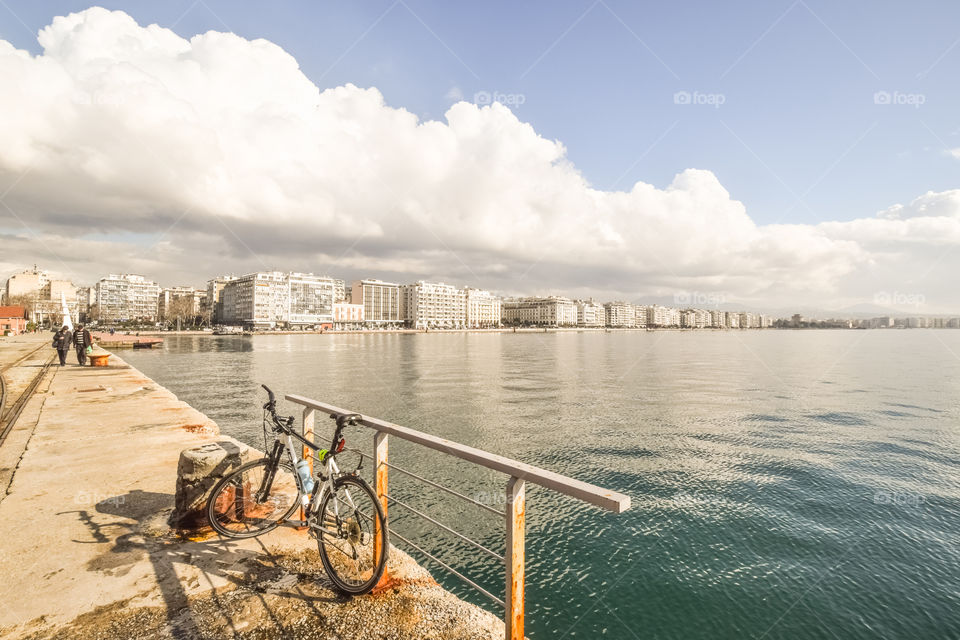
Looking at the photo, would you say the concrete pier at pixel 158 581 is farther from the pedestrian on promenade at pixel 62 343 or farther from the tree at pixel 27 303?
the tree at pixel 27 303

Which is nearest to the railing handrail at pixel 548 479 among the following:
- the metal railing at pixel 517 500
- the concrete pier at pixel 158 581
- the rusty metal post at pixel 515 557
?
the metal railing at pixel 517 500

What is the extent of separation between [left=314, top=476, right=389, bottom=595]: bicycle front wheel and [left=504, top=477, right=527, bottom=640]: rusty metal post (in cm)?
138

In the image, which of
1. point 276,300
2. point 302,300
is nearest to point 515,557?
point 276,300

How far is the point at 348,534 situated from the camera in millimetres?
4660

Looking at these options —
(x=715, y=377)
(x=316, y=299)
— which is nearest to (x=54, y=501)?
(x=715, y=377)

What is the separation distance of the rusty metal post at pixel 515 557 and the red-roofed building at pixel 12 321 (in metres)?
128

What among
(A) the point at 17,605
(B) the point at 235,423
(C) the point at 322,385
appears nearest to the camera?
(A) the point at 17,605

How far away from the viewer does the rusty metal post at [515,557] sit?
325cm

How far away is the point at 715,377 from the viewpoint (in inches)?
1762

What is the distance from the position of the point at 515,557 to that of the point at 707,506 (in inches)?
483

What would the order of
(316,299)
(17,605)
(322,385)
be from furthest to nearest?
(316,299)
(322,385)
(17,605)

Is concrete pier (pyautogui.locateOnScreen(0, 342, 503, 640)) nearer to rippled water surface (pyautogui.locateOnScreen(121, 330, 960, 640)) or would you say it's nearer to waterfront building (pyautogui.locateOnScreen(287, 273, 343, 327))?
rippled water surface (pyautogui.locateOnScreen(121, 330, 960, 640))

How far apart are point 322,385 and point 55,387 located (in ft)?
60.2

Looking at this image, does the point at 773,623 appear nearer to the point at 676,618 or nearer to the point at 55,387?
the point at 676,618
